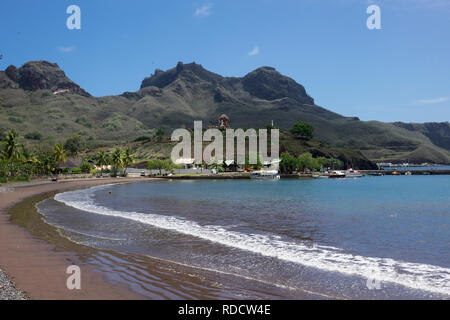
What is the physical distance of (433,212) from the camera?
39.8 m

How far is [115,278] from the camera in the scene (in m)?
13.6

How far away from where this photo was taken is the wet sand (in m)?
11.8

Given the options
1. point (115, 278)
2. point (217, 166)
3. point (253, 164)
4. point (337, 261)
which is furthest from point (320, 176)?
point (115, 278)

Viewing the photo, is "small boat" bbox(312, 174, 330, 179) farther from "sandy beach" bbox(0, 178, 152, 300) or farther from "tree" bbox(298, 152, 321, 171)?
"sandy beach" bbox(0, 178, 152, 300)

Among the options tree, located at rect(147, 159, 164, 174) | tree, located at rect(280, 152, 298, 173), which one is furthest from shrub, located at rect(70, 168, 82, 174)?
tree, located at rect(280, 152, 298, 173)

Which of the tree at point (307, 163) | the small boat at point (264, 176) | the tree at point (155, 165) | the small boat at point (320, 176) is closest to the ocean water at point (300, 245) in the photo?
the small boat at point (264, 176)

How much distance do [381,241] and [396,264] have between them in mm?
6227

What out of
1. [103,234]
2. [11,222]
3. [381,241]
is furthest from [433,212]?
[11,222]

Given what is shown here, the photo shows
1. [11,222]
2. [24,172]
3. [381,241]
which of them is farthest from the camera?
[24,172]

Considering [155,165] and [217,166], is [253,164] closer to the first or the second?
[217,166]

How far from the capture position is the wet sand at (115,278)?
11.8 meters

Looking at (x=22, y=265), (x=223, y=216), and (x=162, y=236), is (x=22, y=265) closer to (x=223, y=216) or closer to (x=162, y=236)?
(x=162, y=236)
